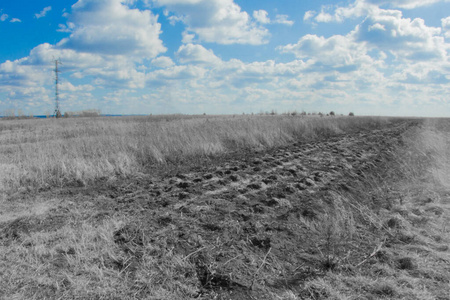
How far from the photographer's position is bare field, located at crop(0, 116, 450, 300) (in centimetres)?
244

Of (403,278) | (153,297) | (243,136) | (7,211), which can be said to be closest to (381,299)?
(403,278)

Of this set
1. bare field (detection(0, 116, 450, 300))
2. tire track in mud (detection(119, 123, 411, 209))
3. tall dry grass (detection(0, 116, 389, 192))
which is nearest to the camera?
bare field (detection(0, 116, 450, 300))

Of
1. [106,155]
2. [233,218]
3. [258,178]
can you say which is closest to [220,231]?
[233,218]

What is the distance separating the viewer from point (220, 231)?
3463mm

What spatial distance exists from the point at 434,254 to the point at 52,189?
6356 mm

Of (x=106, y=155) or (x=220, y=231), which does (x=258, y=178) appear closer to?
(x=220, y=231)

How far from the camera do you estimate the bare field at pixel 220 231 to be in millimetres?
2438

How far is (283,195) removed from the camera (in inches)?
190

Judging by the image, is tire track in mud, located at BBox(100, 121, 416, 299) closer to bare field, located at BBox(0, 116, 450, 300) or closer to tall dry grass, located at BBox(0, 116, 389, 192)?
bare field, located at BBox(0, 116, 450, 300)

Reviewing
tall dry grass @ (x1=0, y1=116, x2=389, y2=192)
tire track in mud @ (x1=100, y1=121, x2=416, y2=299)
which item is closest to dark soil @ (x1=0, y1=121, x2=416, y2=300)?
tire track in mud @ (x1=100, y1=121, x2=416, y2=299)

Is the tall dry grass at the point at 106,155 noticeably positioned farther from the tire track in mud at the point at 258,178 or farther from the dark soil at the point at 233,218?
the tire track in mud at the point at 258,178

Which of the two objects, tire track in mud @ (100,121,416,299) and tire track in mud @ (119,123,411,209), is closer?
tire track in mud @ (100,121,416,299)

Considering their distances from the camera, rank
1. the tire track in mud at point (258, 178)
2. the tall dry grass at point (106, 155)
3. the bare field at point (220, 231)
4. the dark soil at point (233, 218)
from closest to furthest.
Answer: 1. the bare field at point (220, 231)
2. the dark soil at point (233, 218)
3. the tire track in mud at point (258, 178)
4. the tall dry grass at point (106, 155)

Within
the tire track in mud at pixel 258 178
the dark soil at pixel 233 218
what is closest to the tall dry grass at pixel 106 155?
the dark soil at pixel 233 218
